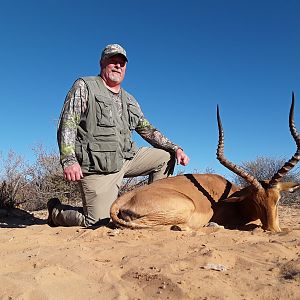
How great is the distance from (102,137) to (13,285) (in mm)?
3137

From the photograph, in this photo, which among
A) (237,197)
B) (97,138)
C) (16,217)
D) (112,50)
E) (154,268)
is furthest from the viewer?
(16,217)

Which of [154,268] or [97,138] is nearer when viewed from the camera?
[154,268]

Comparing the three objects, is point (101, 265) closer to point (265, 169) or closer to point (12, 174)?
point (12, 174)

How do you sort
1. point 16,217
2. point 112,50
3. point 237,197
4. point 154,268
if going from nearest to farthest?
point 154,268, point 237,197, point 112,50, point 16,217

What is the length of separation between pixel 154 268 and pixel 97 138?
117 inches

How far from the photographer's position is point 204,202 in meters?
5.27

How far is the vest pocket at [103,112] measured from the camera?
5.49 m

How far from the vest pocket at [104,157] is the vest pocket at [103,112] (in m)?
0.29

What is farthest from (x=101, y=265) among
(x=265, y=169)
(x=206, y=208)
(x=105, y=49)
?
(x=265, y=169)

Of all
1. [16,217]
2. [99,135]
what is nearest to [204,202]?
[99,135]

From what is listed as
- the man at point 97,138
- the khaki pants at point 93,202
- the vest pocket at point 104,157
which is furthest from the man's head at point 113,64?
the khaki pants at point 93,202

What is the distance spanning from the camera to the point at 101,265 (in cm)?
296

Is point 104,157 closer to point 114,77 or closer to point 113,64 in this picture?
point 114,77

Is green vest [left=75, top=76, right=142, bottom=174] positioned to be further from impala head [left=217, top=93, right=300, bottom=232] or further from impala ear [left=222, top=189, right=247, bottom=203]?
impala ear [left=222, top=189, right=247, bottom=203]
